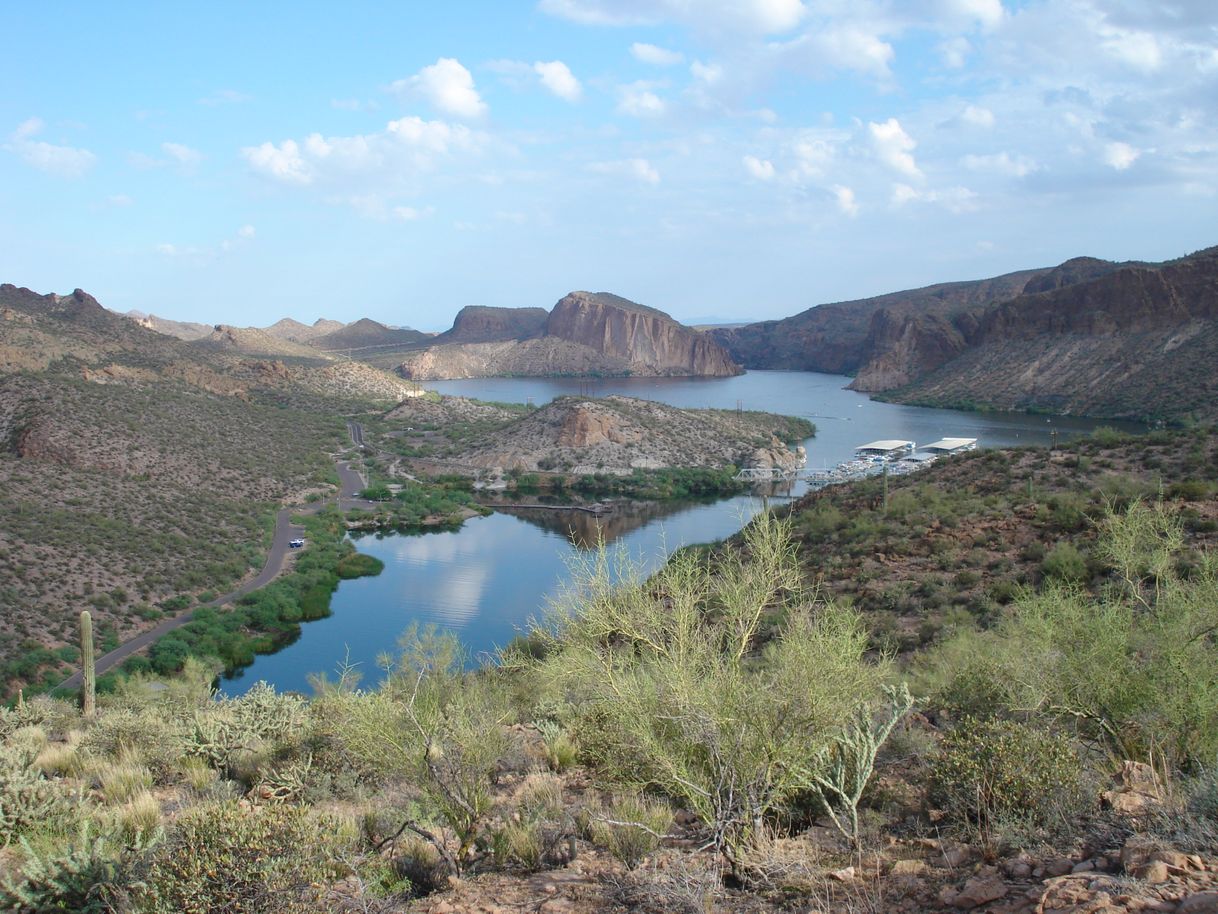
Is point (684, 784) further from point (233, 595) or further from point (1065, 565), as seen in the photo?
point (233, 595)

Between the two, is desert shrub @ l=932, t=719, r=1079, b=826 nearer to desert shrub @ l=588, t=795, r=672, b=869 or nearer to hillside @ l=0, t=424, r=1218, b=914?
hillside @ l=0, t=424, r=1218, b=914

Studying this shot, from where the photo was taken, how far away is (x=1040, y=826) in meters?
5.56

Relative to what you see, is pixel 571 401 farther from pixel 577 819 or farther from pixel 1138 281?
pixel 1138 281

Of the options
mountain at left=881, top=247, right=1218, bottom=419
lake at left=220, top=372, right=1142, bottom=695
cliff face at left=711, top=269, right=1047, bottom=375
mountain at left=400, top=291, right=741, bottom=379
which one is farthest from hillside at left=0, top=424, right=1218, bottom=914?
mountain at left=400, top=291, right=741, bottom=379

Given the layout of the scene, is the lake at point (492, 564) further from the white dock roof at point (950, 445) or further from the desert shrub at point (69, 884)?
the white dock roof at point (950, 445)

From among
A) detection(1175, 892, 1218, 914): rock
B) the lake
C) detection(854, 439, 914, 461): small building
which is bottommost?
the lake

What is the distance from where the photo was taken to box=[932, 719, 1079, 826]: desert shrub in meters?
5.66

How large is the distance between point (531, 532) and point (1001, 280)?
461 feet

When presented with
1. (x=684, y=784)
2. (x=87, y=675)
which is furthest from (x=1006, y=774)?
(x=87, y=675)

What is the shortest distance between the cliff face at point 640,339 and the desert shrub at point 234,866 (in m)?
175

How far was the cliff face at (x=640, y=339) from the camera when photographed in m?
180

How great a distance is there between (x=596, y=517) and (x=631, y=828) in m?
44.0

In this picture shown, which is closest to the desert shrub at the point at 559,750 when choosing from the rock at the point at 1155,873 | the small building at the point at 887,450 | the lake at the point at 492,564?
the lake at the point at 492,564

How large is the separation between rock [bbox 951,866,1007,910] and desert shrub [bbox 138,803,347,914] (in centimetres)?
354
